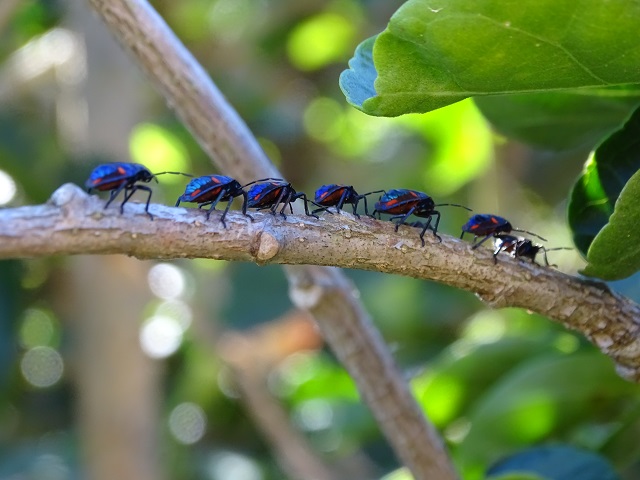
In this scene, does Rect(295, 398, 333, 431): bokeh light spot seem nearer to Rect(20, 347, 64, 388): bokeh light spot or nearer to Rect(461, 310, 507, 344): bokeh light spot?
Rect(461, 310, 507, 344): bokeh light spot

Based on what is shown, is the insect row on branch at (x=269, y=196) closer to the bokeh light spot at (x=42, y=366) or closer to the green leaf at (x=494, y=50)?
the green leaf at (x=494, y=50)

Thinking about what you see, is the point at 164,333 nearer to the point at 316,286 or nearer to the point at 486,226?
the point at 316,286

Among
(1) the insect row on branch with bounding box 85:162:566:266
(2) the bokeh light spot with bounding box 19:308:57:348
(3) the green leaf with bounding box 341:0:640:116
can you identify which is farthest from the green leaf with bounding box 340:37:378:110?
(2) the bokeh light spot with bounding box 19:308:57:348

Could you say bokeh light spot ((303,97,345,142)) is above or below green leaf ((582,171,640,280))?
above

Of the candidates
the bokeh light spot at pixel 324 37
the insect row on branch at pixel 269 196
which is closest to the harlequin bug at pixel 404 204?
the insect row on branch at pixel 269 196

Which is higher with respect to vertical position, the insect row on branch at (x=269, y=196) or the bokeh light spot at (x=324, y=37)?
the bokeh light spot at (x=324, y=37)

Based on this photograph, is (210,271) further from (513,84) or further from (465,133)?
(513,84)

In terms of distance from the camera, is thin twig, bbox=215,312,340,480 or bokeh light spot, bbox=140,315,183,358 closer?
thin twig, bbox=215,312,340,480

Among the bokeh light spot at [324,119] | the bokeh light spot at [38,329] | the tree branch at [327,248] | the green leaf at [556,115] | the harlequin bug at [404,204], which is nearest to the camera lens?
the tree branch at [327,248]
